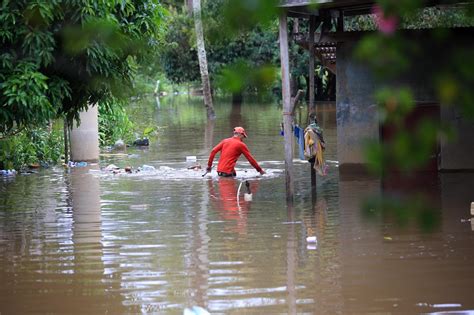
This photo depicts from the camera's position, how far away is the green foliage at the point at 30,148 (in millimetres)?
19844

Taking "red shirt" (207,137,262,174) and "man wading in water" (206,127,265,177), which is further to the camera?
"man wading in water" (206,127,265,177)

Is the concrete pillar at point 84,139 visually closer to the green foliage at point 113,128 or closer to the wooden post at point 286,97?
the green foliage at point 113,128

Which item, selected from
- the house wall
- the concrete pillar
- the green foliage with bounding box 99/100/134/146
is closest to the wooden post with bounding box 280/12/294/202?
the house wall

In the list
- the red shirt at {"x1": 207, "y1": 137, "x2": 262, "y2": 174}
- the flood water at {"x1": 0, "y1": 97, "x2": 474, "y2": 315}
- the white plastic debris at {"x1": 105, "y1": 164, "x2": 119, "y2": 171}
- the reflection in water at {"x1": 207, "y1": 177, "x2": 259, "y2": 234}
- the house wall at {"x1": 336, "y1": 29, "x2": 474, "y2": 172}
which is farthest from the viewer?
the white plastic debris at {"x1": 105, "y1": 164, "x2": 119, "y2": 171}

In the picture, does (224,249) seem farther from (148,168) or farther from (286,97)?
(148,168)

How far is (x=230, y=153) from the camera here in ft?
58.7

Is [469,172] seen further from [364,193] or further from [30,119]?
[30,119]

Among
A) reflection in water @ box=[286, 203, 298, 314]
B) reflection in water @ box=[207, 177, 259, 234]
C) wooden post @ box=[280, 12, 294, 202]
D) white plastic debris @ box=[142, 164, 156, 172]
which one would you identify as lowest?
reflection in water @ box=[286, 203, 298, 314]

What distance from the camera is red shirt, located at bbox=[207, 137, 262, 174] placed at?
17516mm

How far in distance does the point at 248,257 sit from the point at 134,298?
1994 millimetres

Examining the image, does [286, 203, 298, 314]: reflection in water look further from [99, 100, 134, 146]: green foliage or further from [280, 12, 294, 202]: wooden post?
[99, 100, 134, 146]: green foliage

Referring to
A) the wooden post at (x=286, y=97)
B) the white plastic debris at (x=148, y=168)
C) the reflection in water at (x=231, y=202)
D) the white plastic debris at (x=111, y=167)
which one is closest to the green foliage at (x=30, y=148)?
the white plastic debris at (x=111, y=167)

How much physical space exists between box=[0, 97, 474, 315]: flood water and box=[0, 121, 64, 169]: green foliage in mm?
1873

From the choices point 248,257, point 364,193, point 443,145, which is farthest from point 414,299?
point 443,145
